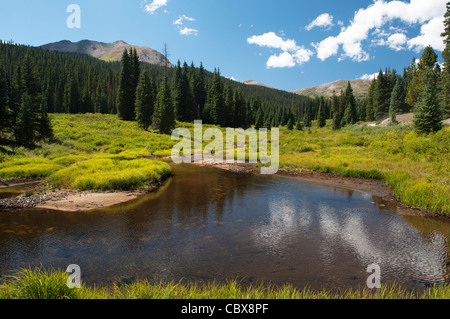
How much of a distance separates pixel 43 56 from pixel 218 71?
114 m

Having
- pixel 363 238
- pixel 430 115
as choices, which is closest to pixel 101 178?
pixel 363 238

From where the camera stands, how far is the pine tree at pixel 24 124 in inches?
1245

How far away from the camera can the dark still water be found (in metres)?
8.22

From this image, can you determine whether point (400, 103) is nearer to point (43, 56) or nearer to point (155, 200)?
point (155, 200)

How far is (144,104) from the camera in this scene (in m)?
58.5

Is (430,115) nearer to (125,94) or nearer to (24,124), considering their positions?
(24,124)

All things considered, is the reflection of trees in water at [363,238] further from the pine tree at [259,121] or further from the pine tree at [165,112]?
the pine tree at [259,121]

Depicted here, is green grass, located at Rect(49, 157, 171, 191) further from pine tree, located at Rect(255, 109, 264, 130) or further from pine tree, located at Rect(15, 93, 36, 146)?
pine tree, located at Rect(255, 109, 264, 130)

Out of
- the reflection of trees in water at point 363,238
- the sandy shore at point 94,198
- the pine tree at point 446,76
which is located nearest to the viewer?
the reflection of trees in water at point 363,238

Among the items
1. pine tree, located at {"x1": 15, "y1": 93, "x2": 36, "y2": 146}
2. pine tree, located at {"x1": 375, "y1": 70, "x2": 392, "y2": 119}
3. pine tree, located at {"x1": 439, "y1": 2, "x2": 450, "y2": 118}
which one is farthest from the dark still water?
pine tree, located at {"x1": 375, "y1": 70, "x2": 392, "y2": 119}

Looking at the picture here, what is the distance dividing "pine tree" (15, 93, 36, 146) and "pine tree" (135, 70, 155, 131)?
26.7 meters

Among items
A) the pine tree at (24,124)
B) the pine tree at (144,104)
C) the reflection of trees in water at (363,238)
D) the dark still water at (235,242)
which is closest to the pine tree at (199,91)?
the pine tree at (144,104)

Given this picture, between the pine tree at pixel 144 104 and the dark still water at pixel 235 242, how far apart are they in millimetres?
46313

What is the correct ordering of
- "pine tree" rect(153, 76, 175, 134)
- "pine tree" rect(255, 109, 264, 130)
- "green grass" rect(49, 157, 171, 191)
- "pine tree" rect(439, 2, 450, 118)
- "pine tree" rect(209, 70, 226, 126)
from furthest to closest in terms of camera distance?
"pine tree" rect(255, 109, 264, 130) < "pine tree" rect(209, 70, 226, 126) < "pine tree" rect(153, 76, 175, 134) < "pine tree" rect(439, 2, 450, 118) < "green grass" rect(49, 157, 171, 191)
